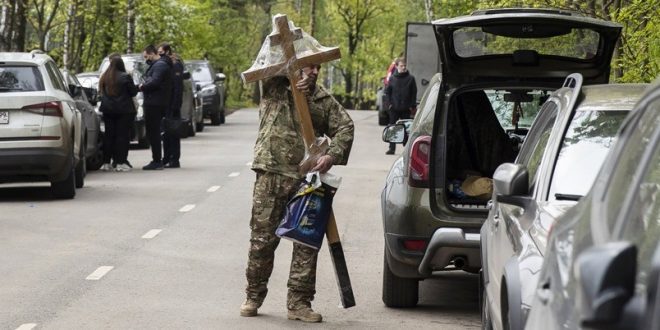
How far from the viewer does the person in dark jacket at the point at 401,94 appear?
93.7ft

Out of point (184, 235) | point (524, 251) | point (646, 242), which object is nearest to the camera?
point (646, 242)

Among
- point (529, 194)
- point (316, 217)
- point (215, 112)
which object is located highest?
point (529, 194)

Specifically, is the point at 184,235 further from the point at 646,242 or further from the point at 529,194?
the point at 646,242

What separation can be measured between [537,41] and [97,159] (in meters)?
13.3

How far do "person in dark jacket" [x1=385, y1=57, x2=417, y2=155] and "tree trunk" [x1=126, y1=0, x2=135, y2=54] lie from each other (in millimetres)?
12397

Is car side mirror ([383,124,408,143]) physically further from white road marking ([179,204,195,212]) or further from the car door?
the car door

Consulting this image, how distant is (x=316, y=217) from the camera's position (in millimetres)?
9211

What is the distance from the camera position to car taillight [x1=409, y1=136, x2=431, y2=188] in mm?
9445

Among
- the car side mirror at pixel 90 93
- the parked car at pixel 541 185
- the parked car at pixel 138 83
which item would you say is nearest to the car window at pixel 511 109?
the parked car at pixel 541 185

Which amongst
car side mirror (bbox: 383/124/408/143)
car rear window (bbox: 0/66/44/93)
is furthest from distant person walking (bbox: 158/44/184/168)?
car side mirror (bbox: 383/124/408/143)

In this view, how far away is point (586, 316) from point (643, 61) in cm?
1226

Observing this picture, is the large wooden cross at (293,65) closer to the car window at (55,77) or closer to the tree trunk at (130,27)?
the car window at (55,77)

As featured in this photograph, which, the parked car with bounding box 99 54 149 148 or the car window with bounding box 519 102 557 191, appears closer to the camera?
the car window with bounding box 519 102 557 191

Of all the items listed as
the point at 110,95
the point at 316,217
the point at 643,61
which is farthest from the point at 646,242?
the point at 110,95
